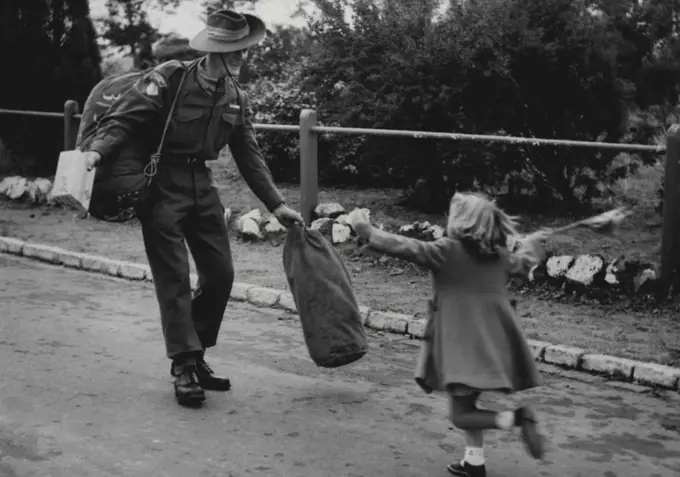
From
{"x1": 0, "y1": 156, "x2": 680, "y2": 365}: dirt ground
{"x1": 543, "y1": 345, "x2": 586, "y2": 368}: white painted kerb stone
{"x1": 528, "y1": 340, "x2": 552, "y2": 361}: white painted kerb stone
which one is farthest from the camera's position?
{"x1": 0, "y1": 156, "x2": 680, "y2": 365}: dirt ground

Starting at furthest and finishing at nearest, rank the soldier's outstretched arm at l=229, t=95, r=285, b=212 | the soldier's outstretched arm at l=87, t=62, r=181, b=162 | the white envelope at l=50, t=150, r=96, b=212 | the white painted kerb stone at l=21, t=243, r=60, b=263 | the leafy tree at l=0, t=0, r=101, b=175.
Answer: the leafy tree at l=0, t=0, r=101, b=175 < the white painted kerb stone at l=21, t=243, r=60, b=263 < the soldier's outstretched arm at l=229, t=95, r=285, b=212 < the soldier's outstretched arm at l=87, t=62, r=181, b=162 < the white envelope at l=50, t=150, r=96, b=212

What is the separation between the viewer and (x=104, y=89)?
18.5 feet

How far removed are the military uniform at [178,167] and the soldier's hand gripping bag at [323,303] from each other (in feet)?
1.38

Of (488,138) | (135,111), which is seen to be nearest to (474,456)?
(135,111)

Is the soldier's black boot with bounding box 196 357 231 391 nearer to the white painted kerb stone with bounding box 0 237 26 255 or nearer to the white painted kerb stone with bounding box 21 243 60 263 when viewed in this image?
the white painted kerb stone with bounding box 21 243 60 263

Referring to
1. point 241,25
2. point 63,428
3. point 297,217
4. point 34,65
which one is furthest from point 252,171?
point 34,65

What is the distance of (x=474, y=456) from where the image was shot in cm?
458

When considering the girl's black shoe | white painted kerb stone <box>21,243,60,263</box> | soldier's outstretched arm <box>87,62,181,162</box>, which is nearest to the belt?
soldier's outstretched arm <box>87,62,181,162</box>

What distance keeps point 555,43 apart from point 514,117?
0.77m

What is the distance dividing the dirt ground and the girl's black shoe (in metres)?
2.26

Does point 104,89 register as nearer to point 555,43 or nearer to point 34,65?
point 555,43

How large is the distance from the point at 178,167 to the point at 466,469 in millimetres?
2213

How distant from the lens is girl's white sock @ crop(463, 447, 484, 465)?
4574mm

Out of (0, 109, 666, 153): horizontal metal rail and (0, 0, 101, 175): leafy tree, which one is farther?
(0, 0, 101, 175): leafy tree
